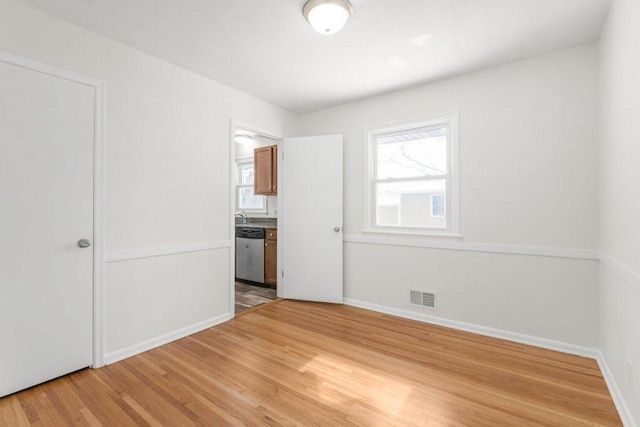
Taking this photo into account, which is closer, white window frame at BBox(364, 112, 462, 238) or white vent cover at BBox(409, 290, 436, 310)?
white window frame at BBox(364, 112, 462, 238)

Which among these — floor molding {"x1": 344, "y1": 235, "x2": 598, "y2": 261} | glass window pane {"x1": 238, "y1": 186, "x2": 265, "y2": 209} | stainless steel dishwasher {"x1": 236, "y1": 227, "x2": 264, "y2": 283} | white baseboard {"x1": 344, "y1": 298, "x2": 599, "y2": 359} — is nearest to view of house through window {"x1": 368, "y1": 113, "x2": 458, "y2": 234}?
floor molding {"x1": 344, "y1": 235, "x2": 598, "y2": 261}

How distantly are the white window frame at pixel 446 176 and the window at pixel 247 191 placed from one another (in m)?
2.44

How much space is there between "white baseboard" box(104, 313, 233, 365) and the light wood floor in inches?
3.1

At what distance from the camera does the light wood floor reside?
1.72 metres

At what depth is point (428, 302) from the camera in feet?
10.5

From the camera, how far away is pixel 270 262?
452 centimetres

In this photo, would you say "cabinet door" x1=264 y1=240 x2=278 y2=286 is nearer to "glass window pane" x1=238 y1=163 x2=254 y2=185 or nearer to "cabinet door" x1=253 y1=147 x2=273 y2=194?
"cabinet door" x1=253 y1=147 x2=273 y2=194

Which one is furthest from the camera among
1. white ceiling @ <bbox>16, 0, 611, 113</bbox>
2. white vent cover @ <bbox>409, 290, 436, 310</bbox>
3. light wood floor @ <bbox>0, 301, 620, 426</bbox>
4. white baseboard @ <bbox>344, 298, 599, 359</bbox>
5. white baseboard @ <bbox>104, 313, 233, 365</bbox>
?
white vent cover @ <bbox>409, 290, 436, 310</bbox>

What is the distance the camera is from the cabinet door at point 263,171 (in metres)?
4.67

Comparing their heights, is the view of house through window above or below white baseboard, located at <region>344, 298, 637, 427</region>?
above

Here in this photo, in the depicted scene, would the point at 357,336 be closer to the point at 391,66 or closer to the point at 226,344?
the point at 226,344

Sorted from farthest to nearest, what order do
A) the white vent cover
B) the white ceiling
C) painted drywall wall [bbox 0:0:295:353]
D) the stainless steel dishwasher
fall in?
the stainless steel dishwasher → the white vent cover → painted drywall wall [bbox 0:0:295:353] → the white ceiling

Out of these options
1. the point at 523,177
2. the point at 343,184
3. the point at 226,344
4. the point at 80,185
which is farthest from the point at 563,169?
the point at 80,185

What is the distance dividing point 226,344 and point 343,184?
88.7 inches
